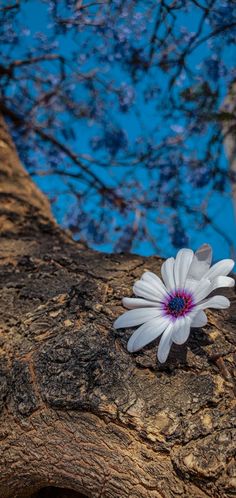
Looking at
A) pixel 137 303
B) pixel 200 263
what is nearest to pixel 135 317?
pixel 137 303

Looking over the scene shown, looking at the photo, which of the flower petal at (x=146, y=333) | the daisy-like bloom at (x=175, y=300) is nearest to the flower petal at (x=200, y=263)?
the daisy-like bloom at (x=175, y=300)

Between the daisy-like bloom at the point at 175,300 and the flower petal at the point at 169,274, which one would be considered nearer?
the daisy-like bloom at the point at 175,300

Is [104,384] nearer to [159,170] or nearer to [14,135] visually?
[159,170]

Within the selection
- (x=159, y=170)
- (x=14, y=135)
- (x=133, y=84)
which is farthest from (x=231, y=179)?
(x=14, y=135)

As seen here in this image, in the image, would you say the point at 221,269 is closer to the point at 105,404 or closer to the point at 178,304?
the point at 178,304

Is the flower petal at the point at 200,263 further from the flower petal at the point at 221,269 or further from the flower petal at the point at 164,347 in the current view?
the flower petal at the point at 164,347

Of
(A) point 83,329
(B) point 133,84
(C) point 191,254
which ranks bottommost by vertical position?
(A) point 83,329
